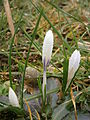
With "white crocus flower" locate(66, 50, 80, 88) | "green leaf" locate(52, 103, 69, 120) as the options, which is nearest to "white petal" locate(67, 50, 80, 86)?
"white crocus flower" locate(66, 50, 80, 88)

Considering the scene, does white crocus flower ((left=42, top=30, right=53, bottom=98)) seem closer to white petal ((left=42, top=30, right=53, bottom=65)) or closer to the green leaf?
white petal ((left=42, top=30, right=53, bottom=65))

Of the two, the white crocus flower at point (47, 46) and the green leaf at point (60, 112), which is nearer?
the white crocus flower at point (47, 46)

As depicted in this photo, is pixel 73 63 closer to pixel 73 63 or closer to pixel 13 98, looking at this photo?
pixel 73 63

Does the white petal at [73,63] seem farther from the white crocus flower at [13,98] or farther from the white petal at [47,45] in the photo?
the white crocus flower at [13,98]

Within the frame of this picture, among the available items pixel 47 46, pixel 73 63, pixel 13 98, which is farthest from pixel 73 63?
pixel 13 98

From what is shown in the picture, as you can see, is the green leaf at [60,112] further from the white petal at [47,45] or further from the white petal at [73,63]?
the white petal at [47,45]

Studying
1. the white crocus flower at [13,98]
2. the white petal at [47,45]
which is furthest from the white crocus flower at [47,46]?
the white crocus flower at [13,98]

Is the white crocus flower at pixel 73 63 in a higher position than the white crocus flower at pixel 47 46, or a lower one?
lower

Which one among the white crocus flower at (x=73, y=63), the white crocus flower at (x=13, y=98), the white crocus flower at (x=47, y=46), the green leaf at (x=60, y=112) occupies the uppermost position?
the white crocus flower at (x=47, y=46)

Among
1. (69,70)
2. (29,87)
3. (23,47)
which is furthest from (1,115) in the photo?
(23,47)

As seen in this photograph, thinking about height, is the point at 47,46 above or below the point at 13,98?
above

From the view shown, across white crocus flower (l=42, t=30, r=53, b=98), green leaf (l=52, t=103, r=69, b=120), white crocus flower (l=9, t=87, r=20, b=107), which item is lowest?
green leaf (l=52, t=103, r=69, b=120)
